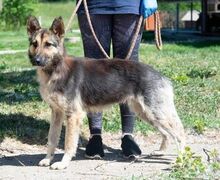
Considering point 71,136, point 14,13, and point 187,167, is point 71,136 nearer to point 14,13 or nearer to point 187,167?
point 187,167

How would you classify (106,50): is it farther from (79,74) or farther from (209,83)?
(209,83)

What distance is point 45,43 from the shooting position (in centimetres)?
563

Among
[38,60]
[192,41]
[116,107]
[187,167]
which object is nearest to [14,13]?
[192,41]

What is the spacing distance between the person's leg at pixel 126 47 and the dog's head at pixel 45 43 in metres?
0.81

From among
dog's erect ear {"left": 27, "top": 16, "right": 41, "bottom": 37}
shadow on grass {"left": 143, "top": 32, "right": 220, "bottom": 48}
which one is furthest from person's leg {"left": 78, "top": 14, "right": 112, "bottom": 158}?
shadow on grass {"left": 143, "top": 32, "right": 220, "bottom": 48}

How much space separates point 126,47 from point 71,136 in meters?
1.23

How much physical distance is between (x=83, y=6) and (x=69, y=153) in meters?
1.65

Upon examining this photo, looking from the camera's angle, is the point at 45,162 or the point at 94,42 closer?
the point at 45,162

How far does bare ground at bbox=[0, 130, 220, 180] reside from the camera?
564cm

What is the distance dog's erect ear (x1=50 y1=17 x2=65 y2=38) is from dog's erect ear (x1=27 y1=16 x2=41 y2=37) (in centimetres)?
15

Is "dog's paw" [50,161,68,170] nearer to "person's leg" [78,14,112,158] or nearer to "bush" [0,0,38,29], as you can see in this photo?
"person's leg" [78,14,112,158]

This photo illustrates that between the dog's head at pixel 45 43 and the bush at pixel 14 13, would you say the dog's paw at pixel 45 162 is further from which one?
the bush at pixel 14 13

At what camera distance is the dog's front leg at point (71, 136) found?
5.86 m

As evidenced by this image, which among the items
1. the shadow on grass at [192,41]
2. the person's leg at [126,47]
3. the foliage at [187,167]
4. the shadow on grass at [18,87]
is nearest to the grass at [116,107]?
the shadow on grass at [18,87]
